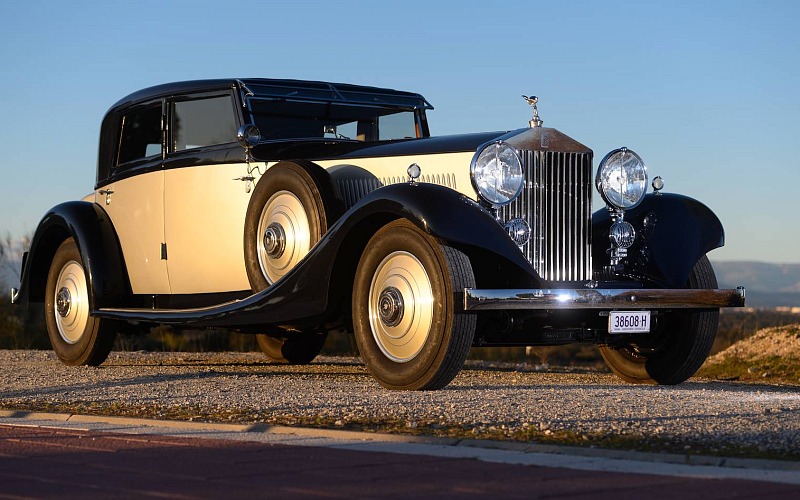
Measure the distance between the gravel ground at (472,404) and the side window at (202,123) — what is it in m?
1.92

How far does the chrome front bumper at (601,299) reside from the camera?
7125 mm

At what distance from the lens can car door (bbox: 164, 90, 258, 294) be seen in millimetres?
9508

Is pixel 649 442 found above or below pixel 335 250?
below

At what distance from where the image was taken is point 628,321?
7.84m

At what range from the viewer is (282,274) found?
889 cm

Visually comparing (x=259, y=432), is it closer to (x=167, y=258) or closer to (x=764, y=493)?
(x=764, y=493)

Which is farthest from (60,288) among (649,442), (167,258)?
(649,442)

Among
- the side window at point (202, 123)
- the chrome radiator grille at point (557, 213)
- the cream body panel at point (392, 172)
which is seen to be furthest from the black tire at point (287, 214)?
the chrome radiator grille at point (557, 213)

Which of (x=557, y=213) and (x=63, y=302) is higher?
(x=557, y=213)

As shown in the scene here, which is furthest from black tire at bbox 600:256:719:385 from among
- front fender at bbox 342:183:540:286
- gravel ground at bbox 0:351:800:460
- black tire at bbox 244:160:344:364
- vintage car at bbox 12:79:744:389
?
black tire at bbox 244:160:344:364

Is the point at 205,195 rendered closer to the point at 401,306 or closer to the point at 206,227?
the point at 206,227

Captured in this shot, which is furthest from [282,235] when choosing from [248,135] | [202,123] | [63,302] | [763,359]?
[763,359]

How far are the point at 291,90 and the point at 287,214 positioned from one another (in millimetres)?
1737

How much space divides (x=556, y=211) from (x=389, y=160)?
4.22 feet
